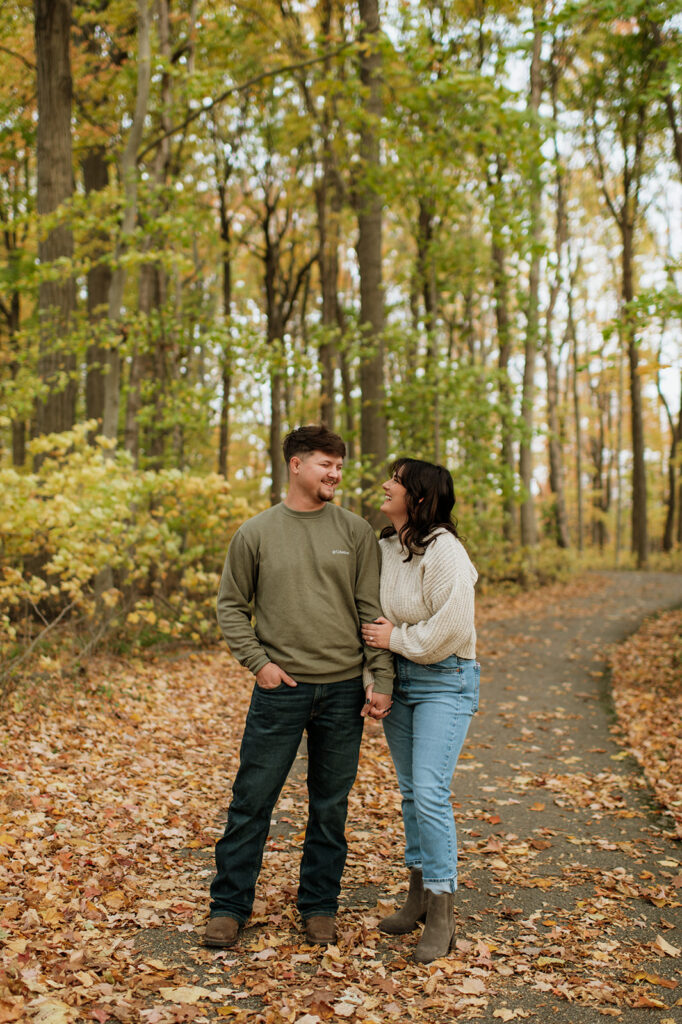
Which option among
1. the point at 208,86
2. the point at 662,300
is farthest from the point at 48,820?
the point at 208,86

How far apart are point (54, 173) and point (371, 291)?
5.16 meters

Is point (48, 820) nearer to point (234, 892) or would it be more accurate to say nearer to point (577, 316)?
point (234, 892)

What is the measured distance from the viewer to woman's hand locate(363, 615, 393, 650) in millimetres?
3596

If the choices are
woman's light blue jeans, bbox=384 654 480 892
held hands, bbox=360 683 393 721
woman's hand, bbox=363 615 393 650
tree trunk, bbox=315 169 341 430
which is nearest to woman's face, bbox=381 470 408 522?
woman's hand, bbox=363 615 393 650

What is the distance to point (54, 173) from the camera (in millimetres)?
10922

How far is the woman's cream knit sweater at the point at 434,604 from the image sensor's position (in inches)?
137

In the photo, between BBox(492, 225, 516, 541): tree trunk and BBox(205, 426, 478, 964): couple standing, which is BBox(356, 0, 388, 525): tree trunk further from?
BBox(205, 426, 478, 964): couple standing

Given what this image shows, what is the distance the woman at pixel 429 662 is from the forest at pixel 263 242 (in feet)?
14.1

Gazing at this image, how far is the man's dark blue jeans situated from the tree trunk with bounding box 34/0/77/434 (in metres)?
8.30

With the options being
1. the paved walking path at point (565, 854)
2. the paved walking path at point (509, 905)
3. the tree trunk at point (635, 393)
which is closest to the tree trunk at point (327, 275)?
the paved walking path at point (565, 854)

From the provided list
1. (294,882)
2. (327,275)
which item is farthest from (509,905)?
(327,275)

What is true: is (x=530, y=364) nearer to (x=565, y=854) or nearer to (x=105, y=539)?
(x=105, y=539)

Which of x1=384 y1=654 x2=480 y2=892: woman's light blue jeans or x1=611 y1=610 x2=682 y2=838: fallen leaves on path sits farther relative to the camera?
x1=611 y1=610 x2=682 y2=838: fallen leaves on path

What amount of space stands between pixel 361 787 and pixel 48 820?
231 cm
